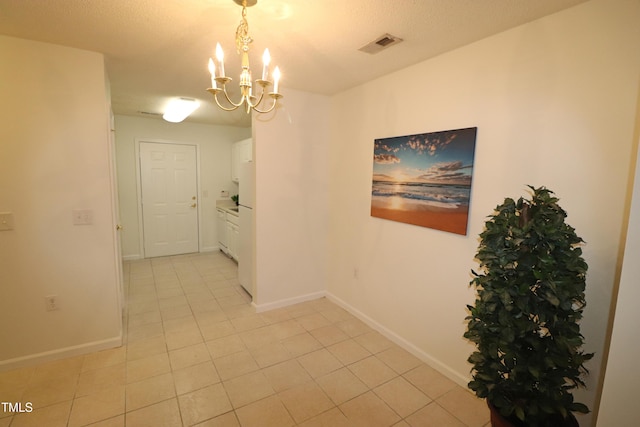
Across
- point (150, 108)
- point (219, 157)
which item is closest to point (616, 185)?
point (150, 108)

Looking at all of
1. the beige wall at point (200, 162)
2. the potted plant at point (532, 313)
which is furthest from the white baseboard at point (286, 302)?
the beige wall at point (200, 162)

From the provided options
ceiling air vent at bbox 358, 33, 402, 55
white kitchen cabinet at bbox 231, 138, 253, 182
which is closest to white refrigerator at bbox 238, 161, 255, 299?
white kitchen cabinet at bbox 231, 138, 253, 182

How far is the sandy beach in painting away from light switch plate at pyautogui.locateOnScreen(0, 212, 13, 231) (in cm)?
294

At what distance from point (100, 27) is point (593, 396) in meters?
3.61

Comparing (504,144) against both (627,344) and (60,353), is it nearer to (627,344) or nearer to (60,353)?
(627,344)

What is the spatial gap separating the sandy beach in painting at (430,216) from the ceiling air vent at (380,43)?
1225mm

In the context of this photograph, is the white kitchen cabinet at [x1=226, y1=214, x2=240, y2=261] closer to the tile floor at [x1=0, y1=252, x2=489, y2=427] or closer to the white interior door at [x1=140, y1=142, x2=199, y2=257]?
the white interior door at [x1=140, y1=142, x2=199, y2=257]

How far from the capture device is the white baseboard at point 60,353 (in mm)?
2268

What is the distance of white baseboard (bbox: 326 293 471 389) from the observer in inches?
88.7

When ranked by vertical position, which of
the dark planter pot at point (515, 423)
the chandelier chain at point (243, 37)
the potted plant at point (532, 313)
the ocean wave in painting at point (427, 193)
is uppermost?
→ the chandelier chain at point (243, 37)

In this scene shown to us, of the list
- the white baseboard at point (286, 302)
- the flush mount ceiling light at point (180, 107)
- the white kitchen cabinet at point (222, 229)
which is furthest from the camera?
the white kitchen cabinet at point (222, 229)

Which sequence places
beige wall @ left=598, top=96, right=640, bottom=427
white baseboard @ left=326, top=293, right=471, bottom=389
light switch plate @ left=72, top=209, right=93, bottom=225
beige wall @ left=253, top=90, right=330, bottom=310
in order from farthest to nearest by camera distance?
beige wall @ left=253, top=90, right=330, bottom=310 → light switch plate @ left=72, top=209, right=93, bottom=225 → white baseboard @ left=326, top=293, right=471, bottom=389 → beige wall @ left=598, top=96, right=640, bottom=427

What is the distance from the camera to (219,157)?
18.7ft

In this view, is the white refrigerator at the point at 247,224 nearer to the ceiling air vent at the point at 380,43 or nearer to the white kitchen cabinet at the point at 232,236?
the white kitchen cabinet at the point at 232,236
